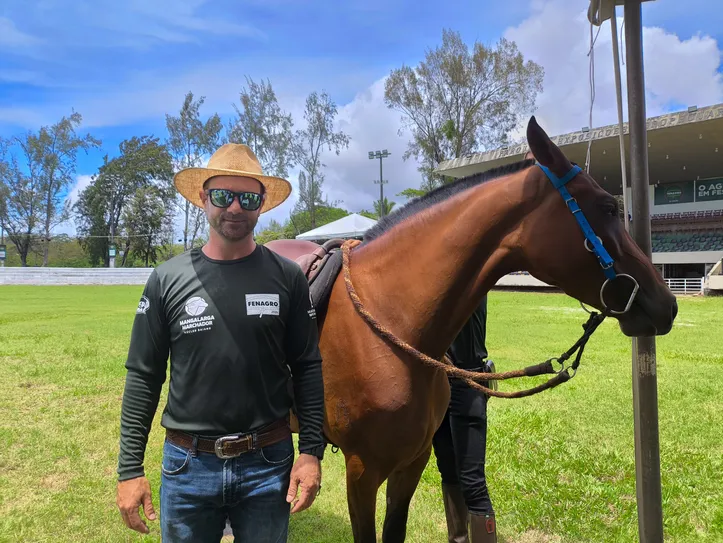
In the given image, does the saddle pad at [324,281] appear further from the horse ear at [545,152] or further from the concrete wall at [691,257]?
the concrete wall at [691,257]

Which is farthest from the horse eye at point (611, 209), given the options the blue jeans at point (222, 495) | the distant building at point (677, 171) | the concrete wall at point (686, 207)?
the concrete wall at point (686, 207)

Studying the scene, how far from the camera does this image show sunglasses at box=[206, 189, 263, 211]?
1.82 metres

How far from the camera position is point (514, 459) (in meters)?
4.36

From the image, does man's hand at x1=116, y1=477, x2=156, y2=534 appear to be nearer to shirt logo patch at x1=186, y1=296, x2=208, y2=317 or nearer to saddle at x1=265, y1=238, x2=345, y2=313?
shirt logo patch at x1=186, y1=296, x2=208, y2=317

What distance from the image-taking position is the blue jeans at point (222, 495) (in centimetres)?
172

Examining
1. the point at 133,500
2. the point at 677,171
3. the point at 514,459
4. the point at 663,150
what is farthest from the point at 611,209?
the point at 677,171

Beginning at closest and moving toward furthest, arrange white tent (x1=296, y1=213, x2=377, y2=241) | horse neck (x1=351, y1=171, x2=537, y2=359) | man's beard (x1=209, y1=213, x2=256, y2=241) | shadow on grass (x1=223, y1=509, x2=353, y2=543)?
man's beard (x1=209, y1=213, x2=256, y2=241), horse neck (x1=351, y1=171, x2=537, y2=359), shadow on grass (x1=223, y1=509, x2=353, y2=543), white tent (x1=296, y1=213, x2=377, y2=241)

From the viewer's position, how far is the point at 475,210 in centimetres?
215

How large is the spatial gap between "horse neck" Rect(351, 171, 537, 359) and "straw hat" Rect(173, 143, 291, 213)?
2.08 feet

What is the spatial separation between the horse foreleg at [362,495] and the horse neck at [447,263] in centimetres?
62

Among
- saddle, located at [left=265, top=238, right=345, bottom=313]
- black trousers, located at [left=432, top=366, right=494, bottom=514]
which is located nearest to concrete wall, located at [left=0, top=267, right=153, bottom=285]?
saddle, located at [left=265, top=238, right=345, bottom=313]

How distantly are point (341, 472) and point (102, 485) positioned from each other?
1940mm

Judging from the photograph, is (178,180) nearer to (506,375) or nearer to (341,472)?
(506,375)

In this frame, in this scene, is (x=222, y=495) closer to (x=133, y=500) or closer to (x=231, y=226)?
(x=133, y=500)
